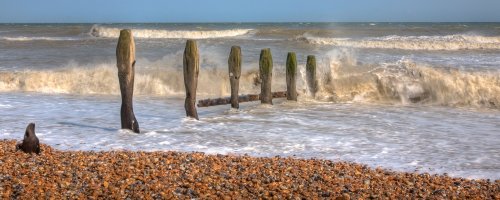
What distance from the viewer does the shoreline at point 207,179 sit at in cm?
523

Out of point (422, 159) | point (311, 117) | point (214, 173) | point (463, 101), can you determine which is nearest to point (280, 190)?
point (214, 173)

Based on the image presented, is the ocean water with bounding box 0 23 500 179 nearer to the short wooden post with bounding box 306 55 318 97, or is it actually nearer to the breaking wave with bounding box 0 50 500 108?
the breaking wave with bounding box 0 50 500 108

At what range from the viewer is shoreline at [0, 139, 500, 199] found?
17.2 feet

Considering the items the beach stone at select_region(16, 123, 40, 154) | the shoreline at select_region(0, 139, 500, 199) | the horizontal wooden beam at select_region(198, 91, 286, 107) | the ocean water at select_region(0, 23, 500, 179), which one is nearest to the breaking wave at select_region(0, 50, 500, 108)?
the ocean water at select_region(0, 23, 500, 179)

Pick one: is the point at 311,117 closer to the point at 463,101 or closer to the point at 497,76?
the point at 463,101

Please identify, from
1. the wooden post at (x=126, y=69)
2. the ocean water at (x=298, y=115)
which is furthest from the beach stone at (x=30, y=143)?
the wooden post at (x=126, y=69)

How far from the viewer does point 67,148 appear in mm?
7395

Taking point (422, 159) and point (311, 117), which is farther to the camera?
point (311, 117)

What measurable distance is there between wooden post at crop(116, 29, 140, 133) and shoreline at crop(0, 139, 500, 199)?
5.96 ft

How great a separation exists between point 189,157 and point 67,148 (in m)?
1.80

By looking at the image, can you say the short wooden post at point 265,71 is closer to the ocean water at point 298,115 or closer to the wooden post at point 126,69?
the ocean water at point 298,115

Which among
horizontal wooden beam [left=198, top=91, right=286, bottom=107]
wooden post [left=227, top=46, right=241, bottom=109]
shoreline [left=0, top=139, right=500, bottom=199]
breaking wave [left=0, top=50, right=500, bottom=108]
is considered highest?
wooden post [left=227, top=46, right=241, bottom=109]

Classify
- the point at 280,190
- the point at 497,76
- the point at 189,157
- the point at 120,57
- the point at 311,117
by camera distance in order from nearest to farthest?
1. the point at 280,190
2. the point at 189,157
3. the point at 120,57
4. the point at 311,117
5. the point at 497,76

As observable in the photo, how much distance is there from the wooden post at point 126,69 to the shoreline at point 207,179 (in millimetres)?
1815
